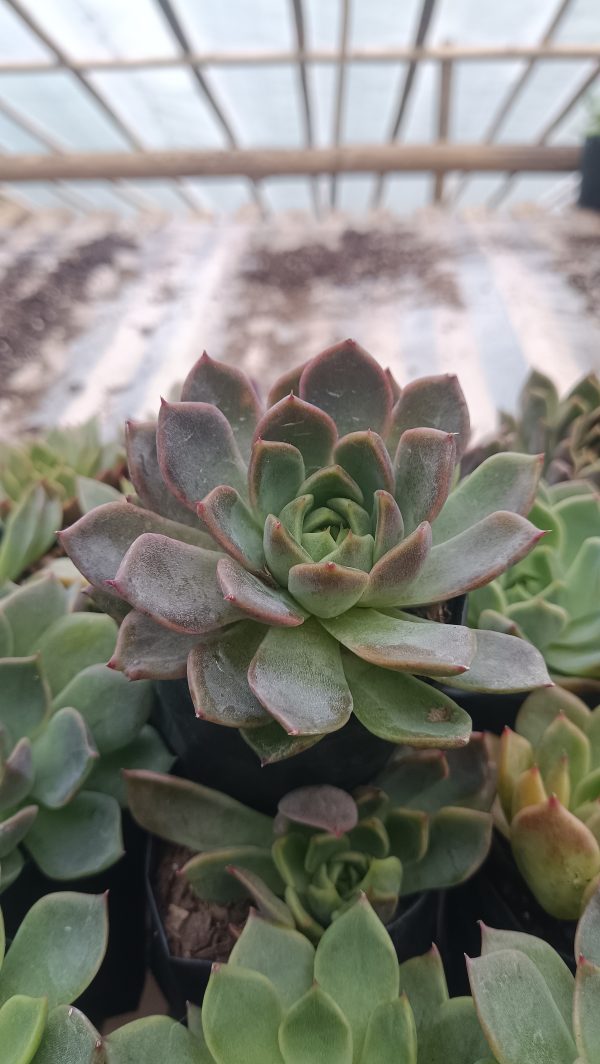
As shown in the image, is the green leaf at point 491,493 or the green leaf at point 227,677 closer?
the green leaf at point 227,677

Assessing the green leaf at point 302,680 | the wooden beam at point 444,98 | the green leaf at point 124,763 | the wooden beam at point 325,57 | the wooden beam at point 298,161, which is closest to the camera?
the green leaf at point 302,680

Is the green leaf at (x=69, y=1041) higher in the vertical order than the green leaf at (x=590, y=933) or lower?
lower

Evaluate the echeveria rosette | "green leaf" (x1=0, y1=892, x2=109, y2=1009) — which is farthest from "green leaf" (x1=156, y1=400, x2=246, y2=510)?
"green leaf" (x1=0, y1=892, x2=109, y2=1009)

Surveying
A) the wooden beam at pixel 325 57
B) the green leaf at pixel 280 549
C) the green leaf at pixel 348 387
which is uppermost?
the wooden beam at pixel 325 57

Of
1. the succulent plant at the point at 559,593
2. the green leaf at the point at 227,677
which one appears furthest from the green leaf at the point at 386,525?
the succulent plant at the point at 559,593

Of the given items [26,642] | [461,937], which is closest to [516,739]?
[461,937]

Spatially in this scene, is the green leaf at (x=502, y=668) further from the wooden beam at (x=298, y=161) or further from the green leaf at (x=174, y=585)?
the wooden beam at (x=298, y=161)

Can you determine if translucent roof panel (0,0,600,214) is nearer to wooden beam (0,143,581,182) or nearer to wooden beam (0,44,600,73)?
wooden beam (0,44,600,73)

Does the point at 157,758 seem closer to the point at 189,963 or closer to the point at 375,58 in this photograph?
the point at 189,963
